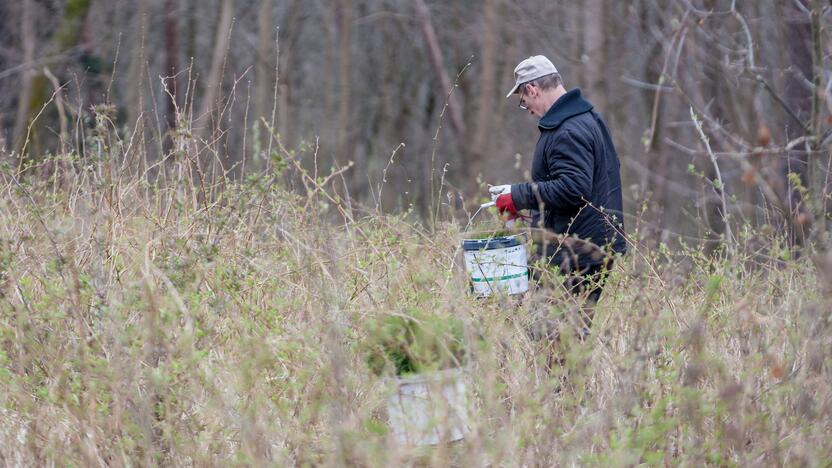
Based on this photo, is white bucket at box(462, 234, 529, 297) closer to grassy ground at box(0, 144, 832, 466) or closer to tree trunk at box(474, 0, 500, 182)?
grassy ground at box(0, 144, 832, 466)

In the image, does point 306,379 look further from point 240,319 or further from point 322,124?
point 322,124

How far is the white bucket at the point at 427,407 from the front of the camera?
3.27m

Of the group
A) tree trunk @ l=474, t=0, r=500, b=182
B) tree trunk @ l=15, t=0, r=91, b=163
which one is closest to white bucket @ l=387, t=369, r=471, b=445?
tree trunk @ l=15, t=0, r=91, b=163

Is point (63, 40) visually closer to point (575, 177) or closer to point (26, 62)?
point (26, 62)

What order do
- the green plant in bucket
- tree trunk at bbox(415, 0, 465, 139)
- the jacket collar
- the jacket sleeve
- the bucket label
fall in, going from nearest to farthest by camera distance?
1. the green plant in bucket
2. the bucket label
3. the jacket sleeve
4. the jacket collar
5. tree trunk at bbox(415, 0, 465, 139)

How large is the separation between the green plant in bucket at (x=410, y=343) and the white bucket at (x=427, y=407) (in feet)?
0.16

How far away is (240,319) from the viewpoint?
14.2ft

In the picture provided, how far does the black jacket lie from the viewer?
4.66m

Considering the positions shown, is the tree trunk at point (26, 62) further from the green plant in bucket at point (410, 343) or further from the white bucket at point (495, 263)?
the green plant in bucket at point (410, 343)

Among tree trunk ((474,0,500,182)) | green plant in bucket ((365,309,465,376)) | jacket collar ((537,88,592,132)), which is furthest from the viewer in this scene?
tree trunk ((474,0,500,182))

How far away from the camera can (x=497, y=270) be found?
175 inches

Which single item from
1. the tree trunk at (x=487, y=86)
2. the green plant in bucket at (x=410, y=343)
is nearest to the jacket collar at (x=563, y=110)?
the green plant in bucket at (x=410, y=343)

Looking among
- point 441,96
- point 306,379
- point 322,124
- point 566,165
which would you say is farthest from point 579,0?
point 306,379

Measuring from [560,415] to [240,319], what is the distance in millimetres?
1462
